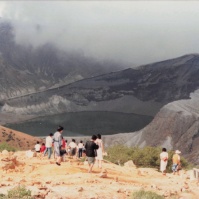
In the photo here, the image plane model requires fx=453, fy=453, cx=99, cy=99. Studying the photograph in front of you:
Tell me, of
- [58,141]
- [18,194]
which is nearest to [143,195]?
[18,194]

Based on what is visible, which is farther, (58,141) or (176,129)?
(176,129)

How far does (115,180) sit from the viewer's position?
20562mm

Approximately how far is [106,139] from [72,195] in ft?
434

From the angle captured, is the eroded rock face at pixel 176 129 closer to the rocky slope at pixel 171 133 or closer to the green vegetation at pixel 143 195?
the rocky slope at pixel 171 133

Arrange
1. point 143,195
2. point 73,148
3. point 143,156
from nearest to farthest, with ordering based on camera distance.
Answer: point 143,195 < point 73,148 < point 143,156

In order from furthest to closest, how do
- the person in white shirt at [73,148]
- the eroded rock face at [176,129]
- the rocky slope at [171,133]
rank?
the rocky slope at [171,133] → the eroded rock face at [176,129] → the person in white shirt at [73,148]

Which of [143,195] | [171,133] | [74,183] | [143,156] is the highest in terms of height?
[171,133]

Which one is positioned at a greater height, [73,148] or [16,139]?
[16,139]

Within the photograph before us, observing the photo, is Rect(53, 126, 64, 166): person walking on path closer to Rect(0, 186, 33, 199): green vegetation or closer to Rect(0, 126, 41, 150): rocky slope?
Rect(0, 186, 33, 199): green vegetation

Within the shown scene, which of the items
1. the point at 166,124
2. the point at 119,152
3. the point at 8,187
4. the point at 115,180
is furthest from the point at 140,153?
the point at 166,124

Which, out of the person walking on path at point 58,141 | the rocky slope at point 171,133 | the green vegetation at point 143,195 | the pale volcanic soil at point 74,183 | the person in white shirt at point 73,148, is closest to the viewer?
the green vegetation at point 143,195

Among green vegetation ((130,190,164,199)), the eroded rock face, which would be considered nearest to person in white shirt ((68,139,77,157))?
green vegetation ((130,190,164,199))

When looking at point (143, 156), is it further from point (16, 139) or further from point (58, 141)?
point (16, 139)

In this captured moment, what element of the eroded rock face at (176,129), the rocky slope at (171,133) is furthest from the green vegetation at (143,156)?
the rocky slope at (171,133)
